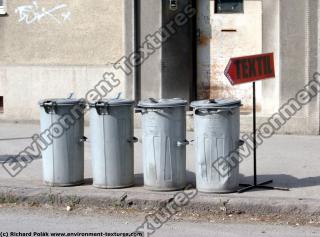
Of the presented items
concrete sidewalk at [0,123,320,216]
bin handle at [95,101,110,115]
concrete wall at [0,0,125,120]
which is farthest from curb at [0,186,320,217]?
concrete wall at [0,0,125,120]

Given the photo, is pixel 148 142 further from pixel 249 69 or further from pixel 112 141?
pixel 249 69

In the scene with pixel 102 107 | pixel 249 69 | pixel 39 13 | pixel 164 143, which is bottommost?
pixel 164 143

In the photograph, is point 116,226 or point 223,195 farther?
point 223,195

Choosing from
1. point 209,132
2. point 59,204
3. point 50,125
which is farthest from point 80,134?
point 209,132

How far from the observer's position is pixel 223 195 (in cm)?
745

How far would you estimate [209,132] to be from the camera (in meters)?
7.40

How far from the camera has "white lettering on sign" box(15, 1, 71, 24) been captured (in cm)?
1323

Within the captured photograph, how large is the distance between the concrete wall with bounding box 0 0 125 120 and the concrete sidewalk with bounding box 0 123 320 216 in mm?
3607

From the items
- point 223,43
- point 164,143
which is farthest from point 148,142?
point 223,43

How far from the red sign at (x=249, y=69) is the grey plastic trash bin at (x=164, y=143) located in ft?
2.17

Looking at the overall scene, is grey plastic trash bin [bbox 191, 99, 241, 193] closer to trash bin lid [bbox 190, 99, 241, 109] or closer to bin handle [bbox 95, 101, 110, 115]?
trash bin lid [bbox 190, 99, 241, 109]

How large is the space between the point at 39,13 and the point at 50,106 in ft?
19.9

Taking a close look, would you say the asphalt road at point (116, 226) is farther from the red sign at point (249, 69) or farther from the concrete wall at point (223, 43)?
the concrete wall at point (223, 43)

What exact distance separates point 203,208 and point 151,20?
5824 millimetres
